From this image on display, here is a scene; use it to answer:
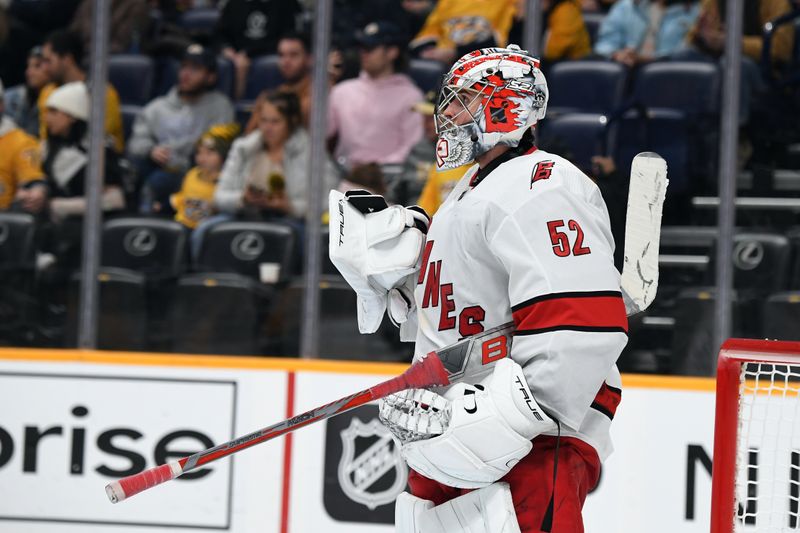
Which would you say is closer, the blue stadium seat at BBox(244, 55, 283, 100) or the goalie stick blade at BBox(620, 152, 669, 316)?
the goalie stick blade at BBox(620, 152, 669, 316)

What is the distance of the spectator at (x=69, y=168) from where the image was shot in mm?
4055

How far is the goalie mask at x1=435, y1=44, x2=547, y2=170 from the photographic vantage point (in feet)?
7.43

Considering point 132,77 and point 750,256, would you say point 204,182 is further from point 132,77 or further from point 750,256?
point 750,256

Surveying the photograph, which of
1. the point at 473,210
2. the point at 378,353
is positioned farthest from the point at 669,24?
the point at 473,210

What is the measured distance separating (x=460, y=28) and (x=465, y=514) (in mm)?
2456

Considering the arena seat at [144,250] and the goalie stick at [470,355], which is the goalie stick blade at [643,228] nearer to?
the goalie stick at [470,355]

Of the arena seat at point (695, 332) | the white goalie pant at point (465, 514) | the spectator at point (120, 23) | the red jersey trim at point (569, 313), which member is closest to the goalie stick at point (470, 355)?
the red jersey trim at point (569, 313)

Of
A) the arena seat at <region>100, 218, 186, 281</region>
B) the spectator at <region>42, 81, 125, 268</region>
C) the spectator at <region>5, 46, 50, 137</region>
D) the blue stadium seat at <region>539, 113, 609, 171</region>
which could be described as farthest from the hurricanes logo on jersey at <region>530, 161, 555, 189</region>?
the spectator at <region>5, 46, 50, 137</region>

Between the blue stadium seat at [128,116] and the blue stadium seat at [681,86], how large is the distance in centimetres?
167

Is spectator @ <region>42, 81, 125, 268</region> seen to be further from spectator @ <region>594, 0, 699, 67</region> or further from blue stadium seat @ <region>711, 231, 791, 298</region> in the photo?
blue stadium seat @ <region>711, 231, 791, 298</region>

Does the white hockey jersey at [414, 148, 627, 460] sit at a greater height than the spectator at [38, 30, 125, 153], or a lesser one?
lesser

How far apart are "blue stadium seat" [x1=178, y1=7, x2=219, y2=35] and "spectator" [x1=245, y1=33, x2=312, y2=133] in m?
0.46

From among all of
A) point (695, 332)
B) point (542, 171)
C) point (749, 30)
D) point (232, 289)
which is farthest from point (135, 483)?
point (749, 30)

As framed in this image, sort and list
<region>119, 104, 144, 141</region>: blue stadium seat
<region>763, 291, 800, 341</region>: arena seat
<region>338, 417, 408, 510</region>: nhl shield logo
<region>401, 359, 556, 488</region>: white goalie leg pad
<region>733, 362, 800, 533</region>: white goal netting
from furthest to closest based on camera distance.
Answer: <region>119, 104, 144, 141</region>: blue stadium seat → <region>338, 417, 408, 510</region>: nhl shield logo → <region>763, 291, 800, 341</region>: arena seat → <region>733, 362, 800, 533</region>: white goal netting → <region>401, 359, 556, 488</region>: white goalie leg pad
